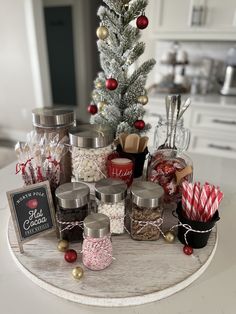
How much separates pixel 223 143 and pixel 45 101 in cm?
218

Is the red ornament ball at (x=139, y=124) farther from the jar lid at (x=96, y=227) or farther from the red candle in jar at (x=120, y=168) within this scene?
the jar lid at (x=96, y=227)

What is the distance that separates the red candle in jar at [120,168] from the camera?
0.72m

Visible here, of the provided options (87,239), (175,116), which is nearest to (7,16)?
(175,116)

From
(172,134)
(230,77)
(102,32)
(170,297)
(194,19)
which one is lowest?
(170,297)

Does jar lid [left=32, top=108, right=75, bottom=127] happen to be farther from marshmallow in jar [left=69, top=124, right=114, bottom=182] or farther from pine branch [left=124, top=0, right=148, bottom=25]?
pine branch [left=124, top=0, right=148, bottom=25]

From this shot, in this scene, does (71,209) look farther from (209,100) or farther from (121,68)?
(209,100)

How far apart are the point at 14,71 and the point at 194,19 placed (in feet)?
7.23

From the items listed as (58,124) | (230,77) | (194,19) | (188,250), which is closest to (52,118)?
(58,124)

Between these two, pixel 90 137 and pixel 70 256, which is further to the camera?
pixel 90 137

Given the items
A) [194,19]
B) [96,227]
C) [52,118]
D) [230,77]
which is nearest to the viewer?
[96,227]

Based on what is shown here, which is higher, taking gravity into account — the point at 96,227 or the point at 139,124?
the point at 139,124

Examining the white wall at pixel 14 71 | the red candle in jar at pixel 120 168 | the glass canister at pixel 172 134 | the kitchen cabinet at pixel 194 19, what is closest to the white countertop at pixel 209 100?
the kitchen cabinet at pixel 194 19

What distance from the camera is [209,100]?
6.35 ft

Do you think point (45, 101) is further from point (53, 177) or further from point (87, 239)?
point (87, 239)
